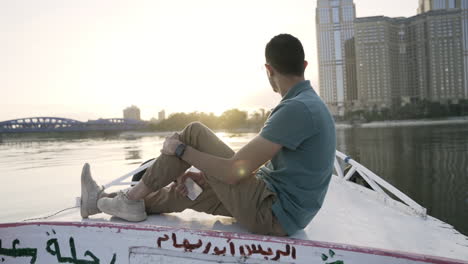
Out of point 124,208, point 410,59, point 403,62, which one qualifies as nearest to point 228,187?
point 124,208

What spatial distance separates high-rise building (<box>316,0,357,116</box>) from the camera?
332 feet

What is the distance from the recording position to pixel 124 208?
1897 millimetres

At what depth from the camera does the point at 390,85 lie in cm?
9038

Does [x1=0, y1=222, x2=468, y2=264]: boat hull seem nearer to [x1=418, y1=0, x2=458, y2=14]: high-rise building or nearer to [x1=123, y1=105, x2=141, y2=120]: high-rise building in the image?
[x1=418, y1=0, x2=458, y2=14]: high-rise building

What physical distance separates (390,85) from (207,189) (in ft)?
323

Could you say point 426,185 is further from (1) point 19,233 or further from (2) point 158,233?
(1) point 19,233

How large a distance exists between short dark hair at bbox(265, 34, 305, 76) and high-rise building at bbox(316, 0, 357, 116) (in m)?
102

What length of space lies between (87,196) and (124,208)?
275 mm

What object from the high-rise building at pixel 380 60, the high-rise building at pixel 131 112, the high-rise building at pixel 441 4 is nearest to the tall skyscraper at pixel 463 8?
the high-rise building at pixel 441 4

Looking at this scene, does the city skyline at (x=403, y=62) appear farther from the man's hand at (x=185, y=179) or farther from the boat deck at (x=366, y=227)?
the man's hand at (x=185, y=179)

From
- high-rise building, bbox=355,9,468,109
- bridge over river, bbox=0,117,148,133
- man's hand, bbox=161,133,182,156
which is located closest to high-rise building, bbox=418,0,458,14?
high-rise building, bbox=355,9,468,109

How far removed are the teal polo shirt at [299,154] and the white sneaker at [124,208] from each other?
2.46 feet

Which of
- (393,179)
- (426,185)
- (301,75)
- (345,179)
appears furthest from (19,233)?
(393,179)

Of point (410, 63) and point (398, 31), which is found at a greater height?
point (398, 31)
